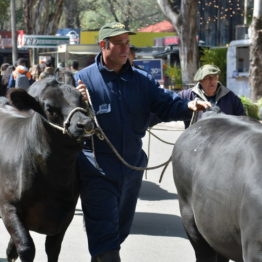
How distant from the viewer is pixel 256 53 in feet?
70.5

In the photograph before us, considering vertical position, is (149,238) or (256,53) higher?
(256,53)

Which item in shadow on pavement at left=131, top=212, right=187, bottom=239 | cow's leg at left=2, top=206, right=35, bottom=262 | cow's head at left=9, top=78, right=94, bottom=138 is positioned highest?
cow's head at left=9, top=78, right=94, bottom=138

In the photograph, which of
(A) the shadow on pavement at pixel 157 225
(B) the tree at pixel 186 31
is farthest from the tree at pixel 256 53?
(A) the shadow on pavement at pixel 157 225

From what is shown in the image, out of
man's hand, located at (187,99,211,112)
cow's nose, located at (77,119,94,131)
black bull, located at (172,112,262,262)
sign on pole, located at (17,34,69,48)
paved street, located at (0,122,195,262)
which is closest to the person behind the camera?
black bull, located at (172,112,262,262)

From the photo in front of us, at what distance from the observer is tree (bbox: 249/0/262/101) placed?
69.5 ft

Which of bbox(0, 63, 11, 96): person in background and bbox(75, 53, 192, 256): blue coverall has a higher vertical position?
bbox(75, 53, 192, 256): blue coverall

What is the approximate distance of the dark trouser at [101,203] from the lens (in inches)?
201

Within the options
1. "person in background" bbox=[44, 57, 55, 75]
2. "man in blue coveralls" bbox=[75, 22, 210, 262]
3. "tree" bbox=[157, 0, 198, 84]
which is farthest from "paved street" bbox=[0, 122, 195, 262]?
"tree" bbox=[157, 0, 198, 84]

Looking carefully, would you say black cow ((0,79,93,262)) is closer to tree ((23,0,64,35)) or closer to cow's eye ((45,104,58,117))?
cow's eye ((45,104,58,117))

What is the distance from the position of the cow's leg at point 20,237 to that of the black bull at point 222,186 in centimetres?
118

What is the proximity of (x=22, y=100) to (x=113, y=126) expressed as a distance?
0.71m

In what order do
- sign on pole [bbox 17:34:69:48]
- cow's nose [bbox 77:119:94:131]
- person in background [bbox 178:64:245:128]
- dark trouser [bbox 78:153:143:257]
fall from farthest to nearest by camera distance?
sign on pole [bbox 17:34:69:48] < person in background [bbox 178:64:245:128] < dark trouser [bbox 78:153:143:257] < cow's nose [bbox 77:119:94:131]

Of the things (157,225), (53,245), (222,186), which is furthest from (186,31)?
(222,186)

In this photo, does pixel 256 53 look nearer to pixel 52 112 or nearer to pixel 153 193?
pixel 153 193
